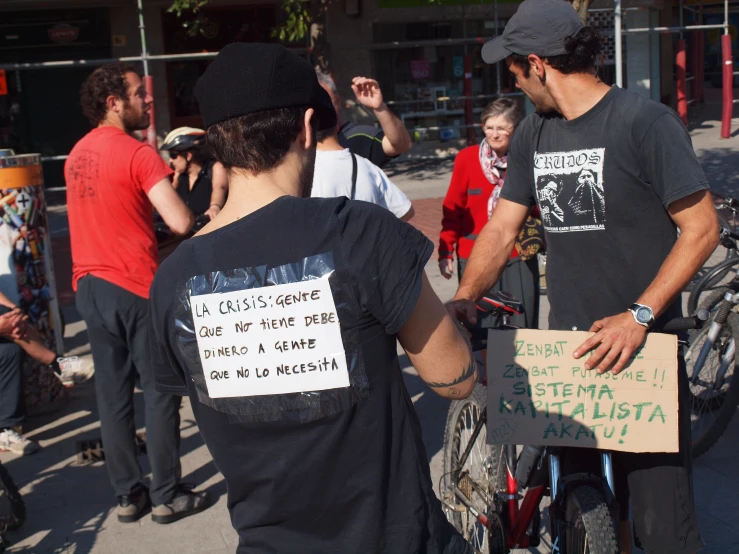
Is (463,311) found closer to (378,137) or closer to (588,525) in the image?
(588,525)

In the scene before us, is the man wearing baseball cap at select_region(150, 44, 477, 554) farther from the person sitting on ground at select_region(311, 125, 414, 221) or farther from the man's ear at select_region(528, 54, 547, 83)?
the person sitting on ground at select_region(311, 125, 414, 221)

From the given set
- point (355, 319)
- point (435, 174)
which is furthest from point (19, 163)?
point (435, 174)

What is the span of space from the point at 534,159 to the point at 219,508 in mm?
2511

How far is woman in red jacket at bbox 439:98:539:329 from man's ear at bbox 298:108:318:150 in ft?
10.6

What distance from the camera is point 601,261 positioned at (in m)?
2.75

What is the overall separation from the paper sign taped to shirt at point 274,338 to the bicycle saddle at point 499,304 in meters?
1.28

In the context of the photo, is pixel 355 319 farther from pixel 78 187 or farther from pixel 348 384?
pixel 78 187

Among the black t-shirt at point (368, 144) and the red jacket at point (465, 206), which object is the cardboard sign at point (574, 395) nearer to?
the black t-shirt at point (368, 144)

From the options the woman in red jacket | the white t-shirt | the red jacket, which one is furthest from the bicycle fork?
the white t-shirt

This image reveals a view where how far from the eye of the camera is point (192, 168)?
20.8 ft

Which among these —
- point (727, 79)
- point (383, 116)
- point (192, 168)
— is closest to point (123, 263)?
point (383, 116)

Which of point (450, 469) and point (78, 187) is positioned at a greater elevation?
point (78, 187)

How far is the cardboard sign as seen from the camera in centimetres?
252

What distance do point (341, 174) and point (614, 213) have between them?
1637 millimetres
